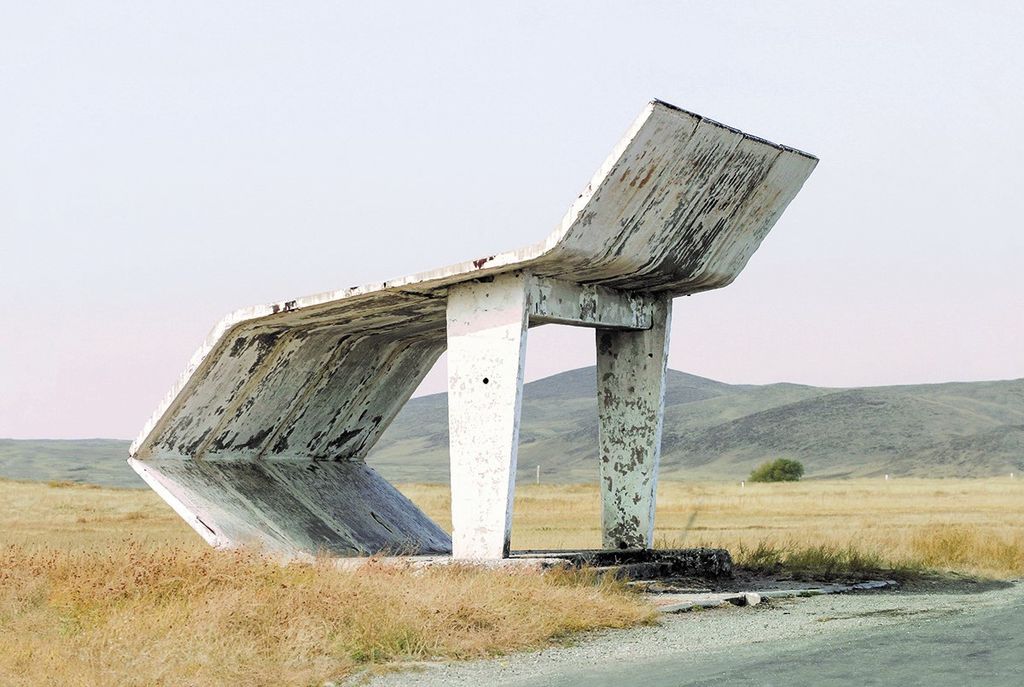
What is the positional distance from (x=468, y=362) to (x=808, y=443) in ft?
438

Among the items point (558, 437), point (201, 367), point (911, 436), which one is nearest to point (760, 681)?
point (201, 367)

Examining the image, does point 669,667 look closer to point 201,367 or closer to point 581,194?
point 581,194

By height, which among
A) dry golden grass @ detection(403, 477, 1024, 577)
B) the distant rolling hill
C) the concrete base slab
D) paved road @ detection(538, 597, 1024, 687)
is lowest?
paved road @ detection(538, 597, 1024, 687)

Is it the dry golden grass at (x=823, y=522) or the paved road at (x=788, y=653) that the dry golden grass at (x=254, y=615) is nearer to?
the paved road at (x=788, y=653)

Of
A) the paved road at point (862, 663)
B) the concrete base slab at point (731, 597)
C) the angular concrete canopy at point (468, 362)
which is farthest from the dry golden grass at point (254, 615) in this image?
the angular concrete canopy at point (468, 362)

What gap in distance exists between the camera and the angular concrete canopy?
12.5 m

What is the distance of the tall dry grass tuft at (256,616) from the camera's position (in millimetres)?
7938

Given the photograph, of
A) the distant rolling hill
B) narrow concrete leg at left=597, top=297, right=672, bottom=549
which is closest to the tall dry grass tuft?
narrow concrete leg at left=597, top=297, right=672, bottom=549

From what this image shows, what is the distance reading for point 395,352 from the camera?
1706 cm

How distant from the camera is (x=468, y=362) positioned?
13.0m

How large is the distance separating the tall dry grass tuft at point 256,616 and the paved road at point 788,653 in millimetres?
467

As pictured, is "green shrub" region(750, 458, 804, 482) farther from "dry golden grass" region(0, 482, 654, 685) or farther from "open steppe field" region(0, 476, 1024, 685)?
"dry golden grass" region(0, 482, 654, 685)

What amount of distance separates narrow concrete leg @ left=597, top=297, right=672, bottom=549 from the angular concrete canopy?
0.02 meters

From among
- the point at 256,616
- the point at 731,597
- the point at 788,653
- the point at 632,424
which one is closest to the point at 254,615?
the point at 256,616
